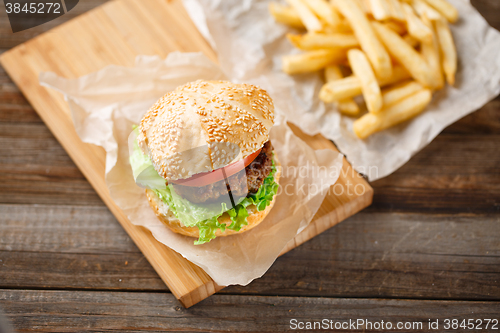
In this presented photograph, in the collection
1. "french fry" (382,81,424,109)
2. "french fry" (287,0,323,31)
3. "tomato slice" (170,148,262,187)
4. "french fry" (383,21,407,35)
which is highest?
"french fry" (287,0,323,31)

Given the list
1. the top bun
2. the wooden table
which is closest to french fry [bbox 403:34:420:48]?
the wooden table

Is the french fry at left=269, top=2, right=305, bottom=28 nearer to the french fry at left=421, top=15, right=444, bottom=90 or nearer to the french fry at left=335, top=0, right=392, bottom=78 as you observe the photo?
the french fry at left=335, top=0, right=392, bottom=78

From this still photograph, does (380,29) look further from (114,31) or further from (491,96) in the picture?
(114,31)

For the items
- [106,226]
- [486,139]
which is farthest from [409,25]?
[106,226]

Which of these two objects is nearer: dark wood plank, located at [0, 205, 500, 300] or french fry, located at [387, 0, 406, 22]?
dark wood plank, located at [0, 205, 500, 300]

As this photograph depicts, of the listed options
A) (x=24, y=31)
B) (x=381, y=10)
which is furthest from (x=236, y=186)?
(x=24, y=31)

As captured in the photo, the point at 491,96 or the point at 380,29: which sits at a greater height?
the point at 380,29

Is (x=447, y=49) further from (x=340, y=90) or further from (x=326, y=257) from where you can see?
(x=326, y=257)
